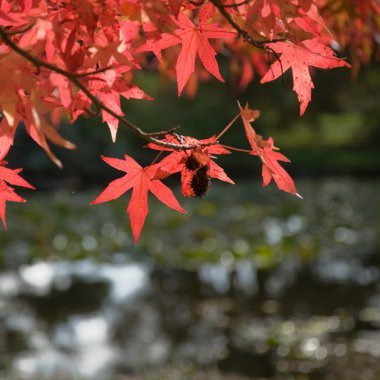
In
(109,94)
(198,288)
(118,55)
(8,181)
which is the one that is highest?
(118,55)

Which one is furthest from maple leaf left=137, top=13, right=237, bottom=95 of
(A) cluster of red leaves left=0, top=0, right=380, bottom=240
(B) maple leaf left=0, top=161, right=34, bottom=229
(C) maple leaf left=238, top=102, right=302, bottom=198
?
(B) maple leaf left=0, top=161, right=34, bottom=229

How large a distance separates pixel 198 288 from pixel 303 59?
3.43 m

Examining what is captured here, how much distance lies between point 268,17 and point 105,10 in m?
0.21

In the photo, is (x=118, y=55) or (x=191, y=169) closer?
(x=118, y=55)

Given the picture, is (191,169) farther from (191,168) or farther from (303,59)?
(303,59)

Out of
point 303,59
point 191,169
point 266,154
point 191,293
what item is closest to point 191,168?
point 191,169

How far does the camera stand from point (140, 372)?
3.19 metres

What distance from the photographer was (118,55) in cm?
88

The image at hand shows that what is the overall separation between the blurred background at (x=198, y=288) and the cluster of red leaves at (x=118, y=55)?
0.12 meters

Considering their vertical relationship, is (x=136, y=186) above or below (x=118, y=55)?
below

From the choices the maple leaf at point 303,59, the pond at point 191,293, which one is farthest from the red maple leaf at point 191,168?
the pond at point 191,293

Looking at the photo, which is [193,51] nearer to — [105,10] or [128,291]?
[105,10]

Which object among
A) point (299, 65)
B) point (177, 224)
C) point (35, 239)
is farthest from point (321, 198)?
point (299, 65)

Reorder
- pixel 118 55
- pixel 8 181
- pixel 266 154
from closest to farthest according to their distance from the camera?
pixel 118 55 < pixel 266 154 < pixel 8 181
